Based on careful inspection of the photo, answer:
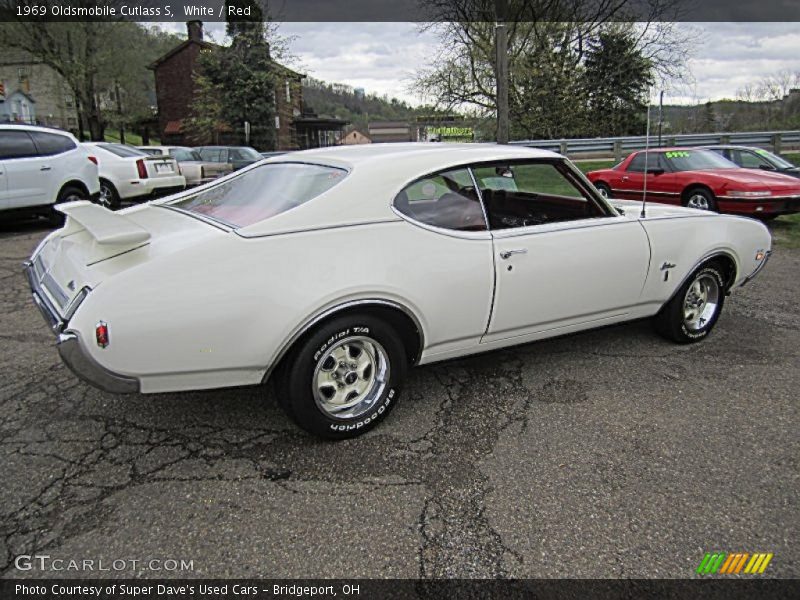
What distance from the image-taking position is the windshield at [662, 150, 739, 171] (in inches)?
390

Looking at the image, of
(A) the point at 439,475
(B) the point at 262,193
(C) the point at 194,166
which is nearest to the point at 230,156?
(C) the point at 194,166

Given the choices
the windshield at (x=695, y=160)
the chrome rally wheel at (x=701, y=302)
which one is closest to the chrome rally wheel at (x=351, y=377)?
the chrome rally wheel at (x=701, y=302)

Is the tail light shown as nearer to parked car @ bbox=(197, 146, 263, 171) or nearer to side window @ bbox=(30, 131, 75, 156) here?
side window @ bbox=(30, 131, 75, 156)

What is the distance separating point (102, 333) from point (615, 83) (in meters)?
31.7

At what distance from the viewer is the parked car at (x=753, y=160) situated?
1037cm

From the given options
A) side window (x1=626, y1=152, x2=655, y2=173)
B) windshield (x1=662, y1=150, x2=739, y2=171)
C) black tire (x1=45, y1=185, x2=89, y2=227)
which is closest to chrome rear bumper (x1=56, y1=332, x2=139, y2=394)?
black tire (x1=45, y1=185, x2=89, y2=227)

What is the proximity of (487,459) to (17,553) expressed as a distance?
198 cm

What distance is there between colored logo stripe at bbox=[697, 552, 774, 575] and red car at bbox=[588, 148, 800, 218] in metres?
7.66

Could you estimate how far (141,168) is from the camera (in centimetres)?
1084

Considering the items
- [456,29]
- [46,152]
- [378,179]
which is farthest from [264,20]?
[378,179]

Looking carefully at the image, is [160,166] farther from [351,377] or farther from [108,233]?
[351,377]

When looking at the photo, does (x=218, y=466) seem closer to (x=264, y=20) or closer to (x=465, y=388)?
(x=465, y=388)

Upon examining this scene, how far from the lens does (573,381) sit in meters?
3.64

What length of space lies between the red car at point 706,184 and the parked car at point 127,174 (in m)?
8.33
